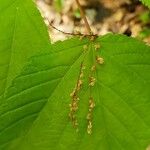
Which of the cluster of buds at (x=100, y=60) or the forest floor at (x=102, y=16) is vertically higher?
the forest floor at (x=102, y=16)

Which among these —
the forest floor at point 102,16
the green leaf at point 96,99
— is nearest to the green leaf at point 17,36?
the green leaf at point 96,99

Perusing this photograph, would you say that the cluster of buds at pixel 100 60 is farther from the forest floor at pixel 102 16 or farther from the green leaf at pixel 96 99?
the forest floor at pixel 102 16

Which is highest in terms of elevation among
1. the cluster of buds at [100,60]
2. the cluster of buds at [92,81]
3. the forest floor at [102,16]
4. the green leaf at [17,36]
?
the forest floor at [102,16]

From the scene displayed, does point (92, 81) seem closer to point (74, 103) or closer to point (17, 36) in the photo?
point (74, 103)

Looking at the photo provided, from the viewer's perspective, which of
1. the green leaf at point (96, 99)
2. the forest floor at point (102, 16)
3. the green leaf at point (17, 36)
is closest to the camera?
the green leaf at point (96, 99)

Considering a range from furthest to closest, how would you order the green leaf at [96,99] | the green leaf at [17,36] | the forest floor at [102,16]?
the forest floor at [102,16], the green leaf at [17,36], the green leaf at [96,99]

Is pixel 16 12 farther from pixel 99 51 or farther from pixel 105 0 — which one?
pixel 105 0

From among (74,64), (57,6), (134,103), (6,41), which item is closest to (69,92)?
(74,64)
